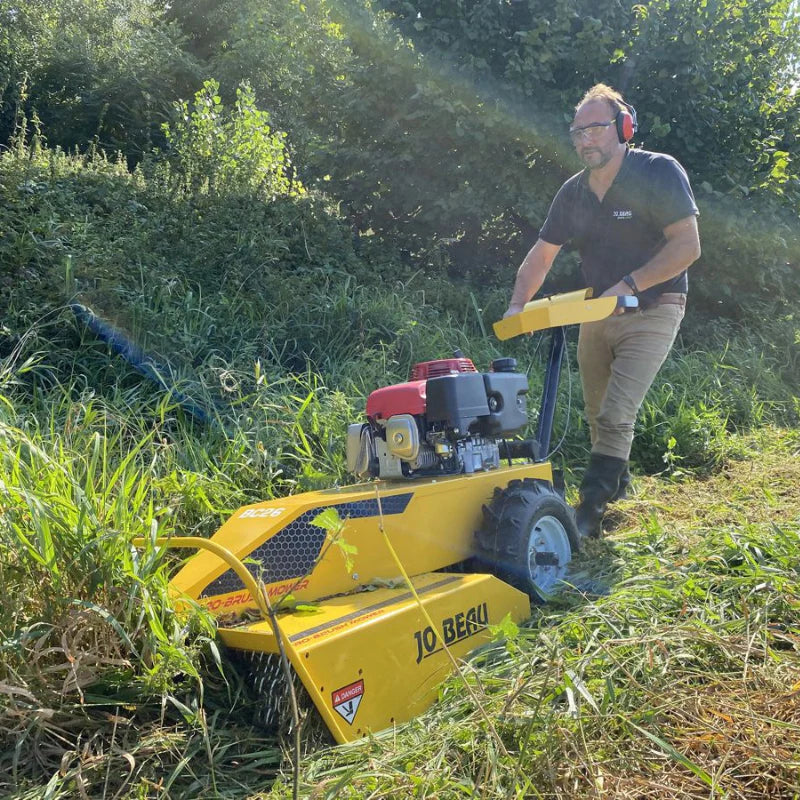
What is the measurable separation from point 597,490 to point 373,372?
198 centimetres

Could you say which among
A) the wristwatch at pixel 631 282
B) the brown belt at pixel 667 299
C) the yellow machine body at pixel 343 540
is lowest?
Result: the yellow machine body at pixel 343 540

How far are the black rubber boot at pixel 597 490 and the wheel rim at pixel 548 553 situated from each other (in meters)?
0.43

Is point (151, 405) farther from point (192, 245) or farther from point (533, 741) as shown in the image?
point (533, 741)

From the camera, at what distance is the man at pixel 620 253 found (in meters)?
3.60

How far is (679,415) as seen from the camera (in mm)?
5348

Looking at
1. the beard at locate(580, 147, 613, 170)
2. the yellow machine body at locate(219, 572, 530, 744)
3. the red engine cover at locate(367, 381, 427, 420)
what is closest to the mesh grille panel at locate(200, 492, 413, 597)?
the yellow machine body at locate(219, 572, 530, 744)

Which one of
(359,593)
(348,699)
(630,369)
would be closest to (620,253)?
(630,369)

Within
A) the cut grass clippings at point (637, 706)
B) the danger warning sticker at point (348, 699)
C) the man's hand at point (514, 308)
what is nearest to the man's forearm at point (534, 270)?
the man's hand at point (514, 308)

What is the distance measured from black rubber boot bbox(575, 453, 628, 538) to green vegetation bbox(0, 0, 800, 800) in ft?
0.76

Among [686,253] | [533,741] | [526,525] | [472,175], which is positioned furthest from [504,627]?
[472,175]

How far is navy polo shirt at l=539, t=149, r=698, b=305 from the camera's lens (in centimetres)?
363

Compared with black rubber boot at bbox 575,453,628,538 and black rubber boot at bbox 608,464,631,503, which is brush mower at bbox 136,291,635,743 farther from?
black rubber boot at bbox 608,464,631,503

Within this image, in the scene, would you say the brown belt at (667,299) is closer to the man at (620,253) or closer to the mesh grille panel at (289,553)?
the man at (620,253)

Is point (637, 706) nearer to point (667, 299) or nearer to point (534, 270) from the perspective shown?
point (667, 299)
